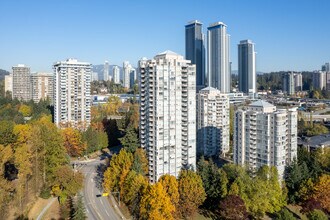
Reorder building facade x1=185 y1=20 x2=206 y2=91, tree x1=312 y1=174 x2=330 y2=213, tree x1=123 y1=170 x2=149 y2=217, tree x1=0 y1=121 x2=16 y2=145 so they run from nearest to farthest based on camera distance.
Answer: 1. tree x1=123 y1=170 x2=149 y2=217
2. tree x1=312 y1=174 x2=330 y2=213
3. tree x1=0 y1=121 x2=16 y2=145
4. building facade x1=185 y1=20 x2=206 y2=91

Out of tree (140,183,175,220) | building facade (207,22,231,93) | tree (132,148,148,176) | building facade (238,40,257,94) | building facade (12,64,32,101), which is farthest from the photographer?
building facade (238,40,257,94)

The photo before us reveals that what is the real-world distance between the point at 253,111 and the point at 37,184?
36.2 ft

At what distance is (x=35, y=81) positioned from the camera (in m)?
44.6

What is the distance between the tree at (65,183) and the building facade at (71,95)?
38.7 ft

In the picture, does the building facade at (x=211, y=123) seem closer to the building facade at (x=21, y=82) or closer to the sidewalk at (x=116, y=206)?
the sidewalk at (x=116, y=206)

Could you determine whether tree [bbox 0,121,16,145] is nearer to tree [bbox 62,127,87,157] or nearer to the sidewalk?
tree [bbox 62,127,87,157]

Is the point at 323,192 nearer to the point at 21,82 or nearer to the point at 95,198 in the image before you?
the point at 95,198

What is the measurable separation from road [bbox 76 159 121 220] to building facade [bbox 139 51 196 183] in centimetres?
267

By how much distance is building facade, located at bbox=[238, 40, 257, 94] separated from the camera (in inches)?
2456

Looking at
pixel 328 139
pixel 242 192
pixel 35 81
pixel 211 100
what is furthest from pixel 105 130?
pixel 35 81

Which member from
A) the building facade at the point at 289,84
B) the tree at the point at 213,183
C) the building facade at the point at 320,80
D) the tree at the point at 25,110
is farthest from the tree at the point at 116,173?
the building facade at the point at 320,80

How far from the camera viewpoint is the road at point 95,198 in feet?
44.8

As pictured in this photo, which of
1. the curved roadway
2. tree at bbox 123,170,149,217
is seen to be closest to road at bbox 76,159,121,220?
the curved roadway

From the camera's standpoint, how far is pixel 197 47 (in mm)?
61688
